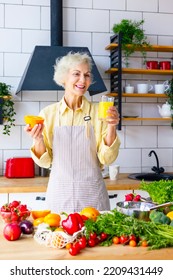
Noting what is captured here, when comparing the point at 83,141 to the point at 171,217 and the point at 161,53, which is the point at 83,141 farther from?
the point at 161,53

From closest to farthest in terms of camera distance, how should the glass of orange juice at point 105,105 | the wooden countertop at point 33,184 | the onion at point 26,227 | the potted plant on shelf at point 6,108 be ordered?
the onion at point 26,227 < the glass of orange juice at point 105,105 < the wooden countertop at point 33,184 < the potted plant on shelf at point 6,108

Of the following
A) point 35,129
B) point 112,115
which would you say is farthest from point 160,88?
point 35,129

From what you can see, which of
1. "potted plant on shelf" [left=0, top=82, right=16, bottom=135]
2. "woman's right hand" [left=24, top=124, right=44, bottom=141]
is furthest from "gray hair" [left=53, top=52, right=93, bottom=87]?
"potted plant on shelf" [left=0, top=82, right=16, bottom=135]

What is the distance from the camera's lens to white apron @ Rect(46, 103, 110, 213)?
8.75 ft

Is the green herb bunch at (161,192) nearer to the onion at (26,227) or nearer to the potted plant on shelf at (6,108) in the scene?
the onion at (26,227)

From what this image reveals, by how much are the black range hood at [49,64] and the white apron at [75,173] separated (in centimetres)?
86

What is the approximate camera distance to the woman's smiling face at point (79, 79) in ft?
8.38

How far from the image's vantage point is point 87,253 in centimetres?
155

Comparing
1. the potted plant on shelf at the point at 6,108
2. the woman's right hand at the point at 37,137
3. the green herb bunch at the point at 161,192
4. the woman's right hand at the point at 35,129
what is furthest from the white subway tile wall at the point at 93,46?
the green herb bunch at the point at 161,192

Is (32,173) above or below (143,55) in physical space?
below

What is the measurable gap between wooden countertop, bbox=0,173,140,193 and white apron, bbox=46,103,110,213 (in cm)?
52

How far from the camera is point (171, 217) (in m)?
1.84
